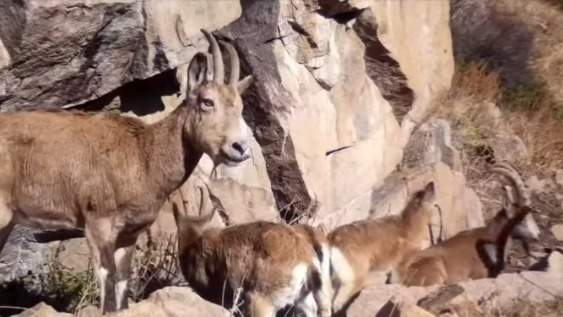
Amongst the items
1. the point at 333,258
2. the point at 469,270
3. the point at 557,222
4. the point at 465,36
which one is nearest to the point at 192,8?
the point at 333,258

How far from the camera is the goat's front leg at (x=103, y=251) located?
29.4 feet

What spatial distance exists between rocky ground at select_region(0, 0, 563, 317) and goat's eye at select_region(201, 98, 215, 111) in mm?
1103

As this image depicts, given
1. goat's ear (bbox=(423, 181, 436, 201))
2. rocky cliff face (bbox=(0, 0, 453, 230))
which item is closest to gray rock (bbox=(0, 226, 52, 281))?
rocky cliff face (bbox=(0, 0, 453, 230))

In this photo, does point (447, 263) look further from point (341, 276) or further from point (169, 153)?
point (169, 153)

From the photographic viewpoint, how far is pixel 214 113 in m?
9.17

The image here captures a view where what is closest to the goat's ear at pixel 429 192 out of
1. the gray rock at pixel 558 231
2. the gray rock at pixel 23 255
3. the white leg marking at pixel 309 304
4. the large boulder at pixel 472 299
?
the large boulder at pixel 472 299

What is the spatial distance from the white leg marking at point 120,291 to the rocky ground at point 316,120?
0.69 ft

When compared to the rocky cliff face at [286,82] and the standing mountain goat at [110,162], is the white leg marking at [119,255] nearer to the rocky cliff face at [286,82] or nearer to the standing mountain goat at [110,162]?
the standing mountain goat at [110,162]

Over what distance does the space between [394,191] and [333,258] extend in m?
2.92

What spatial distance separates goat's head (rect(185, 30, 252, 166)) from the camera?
29.9 feet

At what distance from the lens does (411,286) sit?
33.5 feet

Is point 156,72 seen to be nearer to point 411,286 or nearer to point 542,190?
point 411,286

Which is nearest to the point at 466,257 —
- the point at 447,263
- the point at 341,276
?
the point at 447,263

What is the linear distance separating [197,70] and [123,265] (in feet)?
5.18
